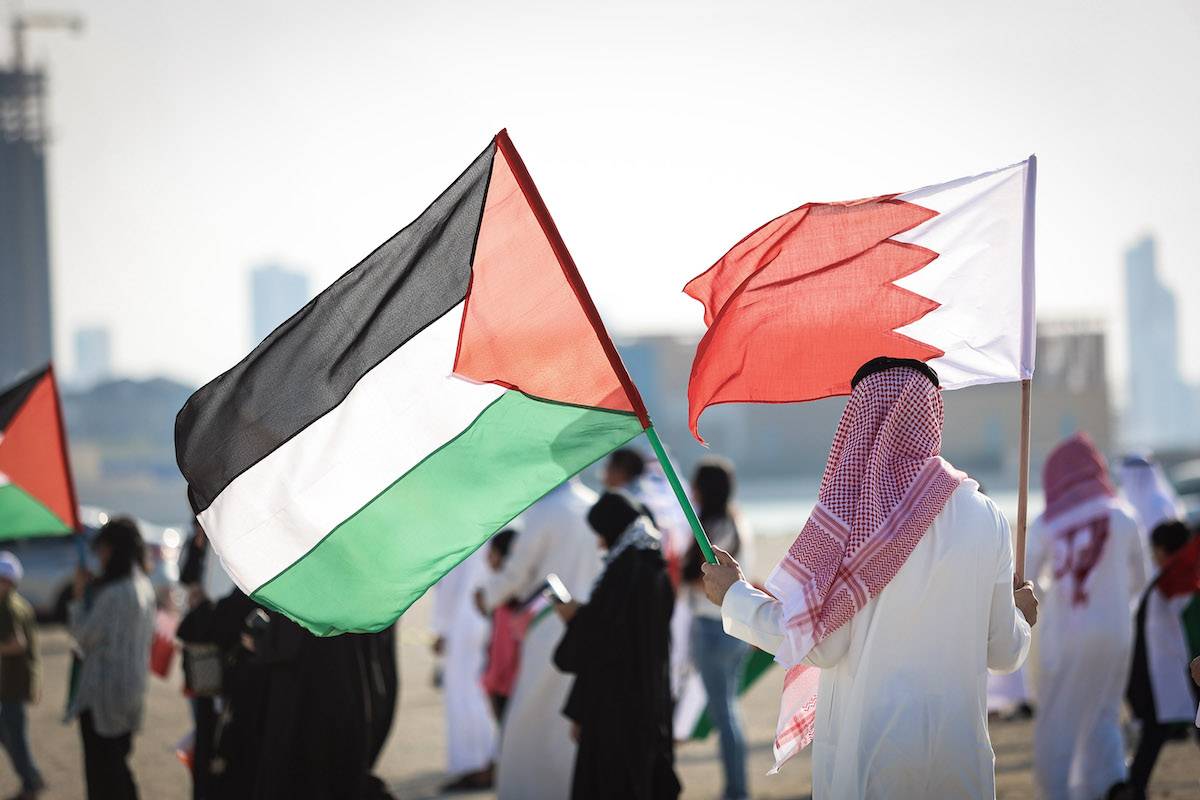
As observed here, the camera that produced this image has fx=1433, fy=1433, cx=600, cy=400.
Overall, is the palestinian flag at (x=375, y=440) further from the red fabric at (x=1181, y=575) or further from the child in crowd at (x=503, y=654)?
the red fabric at (x=1181, y=575)

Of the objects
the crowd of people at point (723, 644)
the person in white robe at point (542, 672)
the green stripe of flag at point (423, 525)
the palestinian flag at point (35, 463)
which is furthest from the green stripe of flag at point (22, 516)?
the green stripe of flag at point (423, 525)

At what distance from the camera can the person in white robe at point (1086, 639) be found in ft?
24.4

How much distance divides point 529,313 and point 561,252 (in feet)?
0.73

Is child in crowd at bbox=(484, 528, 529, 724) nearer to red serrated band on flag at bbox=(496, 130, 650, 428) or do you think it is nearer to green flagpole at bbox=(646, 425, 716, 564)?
red serrated band on flag at bbox=(496, 130, 650, 428)

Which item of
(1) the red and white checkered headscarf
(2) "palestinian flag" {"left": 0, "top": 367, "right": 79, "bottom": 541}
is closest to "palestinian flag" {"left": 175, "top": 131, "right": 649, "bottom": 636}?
(1) the red and white checkered headscarf

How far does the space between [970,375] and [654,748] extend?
2.43 metres

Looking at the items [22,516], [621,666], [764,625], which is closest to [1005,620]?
[764,625]

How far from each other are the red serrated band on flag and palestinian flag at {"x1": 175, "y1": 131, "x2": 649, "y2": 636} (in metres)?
0.19

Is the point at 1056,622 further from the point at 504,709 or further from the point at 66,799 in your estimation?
the point at 66,799

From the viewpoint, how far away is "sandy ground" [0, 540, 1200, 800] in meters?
8.55

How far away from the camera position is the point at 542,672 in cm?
768

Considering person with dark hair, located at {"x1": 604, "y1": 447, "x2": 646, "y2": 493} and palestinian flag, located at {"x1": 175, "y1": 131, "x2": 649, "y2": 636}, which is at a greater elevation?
palestinian flag, located at {"x1": 175, "y1": 131, "x2": 649, "y2": 636}

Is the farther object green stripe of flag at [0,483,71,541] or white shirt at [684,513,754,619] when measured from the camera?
green stripe of flag at [0,483,71,541]

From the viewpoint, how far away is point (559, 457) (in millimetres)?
4734
